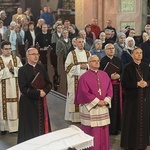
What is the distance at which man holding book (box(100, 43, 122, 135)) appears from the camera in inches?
275

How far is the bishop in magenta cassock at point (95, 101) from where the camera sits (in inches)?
223

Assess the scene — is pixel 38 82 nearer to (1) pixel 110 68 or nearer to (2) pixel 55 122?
(1) pixel 110 68

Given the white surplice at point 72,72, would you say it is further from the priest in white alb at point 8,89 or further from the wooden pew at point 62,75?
the wooden pew at point 62,75

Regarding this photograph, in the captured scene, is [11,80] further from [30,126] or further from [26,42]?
[26,42]

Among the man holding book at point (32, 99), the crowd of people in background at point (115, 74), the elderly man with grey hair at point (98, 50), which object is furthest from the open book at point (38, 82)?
the elderly man with grey hair at point (98, 50)

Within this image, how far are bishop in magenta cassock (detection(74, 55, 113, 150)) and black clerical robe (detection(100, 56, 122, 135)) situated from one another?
4.34 ft

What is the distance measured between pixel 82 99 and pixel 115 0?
9.16m

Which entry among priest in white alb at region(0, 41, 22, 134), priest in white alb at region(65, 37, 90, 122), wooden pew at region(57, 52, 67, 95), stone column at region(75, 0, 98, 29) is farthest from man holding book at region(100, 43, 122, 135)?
stone column at region(75, 0, 98, 29)

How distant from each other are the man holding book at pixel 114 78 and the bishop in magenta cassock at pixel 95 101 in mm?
1201

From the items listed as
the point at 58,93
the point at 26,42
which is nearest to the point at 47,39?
the point at 26,42

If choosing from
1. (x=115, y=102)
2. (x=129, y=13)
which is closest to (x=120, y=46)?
(x=115, y=102)

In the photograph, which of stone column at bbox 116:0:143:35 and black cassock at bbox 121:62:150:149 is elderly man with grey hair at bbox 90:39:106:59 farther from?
stone column at bbox 116:0:143:35

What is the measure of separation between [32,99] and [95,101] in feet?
3.35

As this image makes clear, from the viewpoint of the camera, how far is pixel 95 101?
5.61 metres
